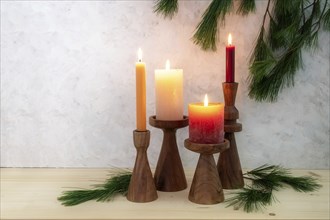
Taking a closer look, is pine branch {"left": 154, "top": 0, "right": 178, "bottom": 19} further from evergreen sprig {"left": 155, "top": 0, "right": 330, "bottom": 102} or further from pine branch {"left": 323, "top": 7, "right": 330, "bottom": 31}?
pine branch {"left": 323, "top": 7, "right": 330, "bottom": 31}

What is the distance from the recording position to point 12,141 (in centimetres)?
97

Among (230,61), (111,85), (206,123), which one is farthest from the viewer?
(111,85)

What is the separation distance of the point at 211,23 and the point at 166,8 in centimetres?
10

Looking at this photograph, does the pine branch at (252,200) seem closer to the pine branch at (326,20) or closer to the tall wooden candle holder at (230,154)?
the tall wooden candle holder at (230,154)

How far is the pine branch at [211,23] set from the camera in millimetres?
881

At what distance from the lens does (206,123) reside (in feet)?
2.39

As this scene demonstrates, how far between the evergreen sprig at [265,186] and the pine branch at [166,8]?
14.4 inches

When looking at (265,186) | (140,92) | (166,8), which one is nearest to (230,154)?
(265,186)

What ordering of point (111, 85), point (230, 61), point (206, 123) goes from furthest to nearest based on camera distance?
point (111, 85)
point (230, 61)
point (206, 123)

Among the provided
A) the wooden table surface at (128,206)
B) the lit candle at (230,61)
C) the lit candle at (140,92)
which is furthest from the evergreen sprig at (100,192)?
the lit candle at (230,61)

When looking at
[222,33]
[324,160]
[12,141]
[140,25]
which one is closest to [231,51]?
[222,33]

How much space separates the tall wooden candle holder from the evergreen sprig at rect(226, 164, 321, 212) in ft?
0.08

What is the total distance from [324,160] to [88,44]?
567mm

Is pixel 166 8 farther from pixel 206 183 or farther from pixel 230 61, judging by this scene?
pixel 206 183
